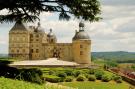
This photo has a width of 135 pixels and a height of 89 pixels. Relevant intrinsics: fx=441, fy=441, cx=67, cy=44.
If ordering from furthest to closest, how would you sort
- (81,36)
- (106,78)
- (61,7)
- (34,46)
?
(34,46)
(81,36)
(106,78)
(61,7)

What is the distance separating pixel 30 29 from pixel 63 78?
32.8 metres

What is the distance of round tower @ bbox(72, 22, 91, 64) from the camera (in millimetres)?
61156

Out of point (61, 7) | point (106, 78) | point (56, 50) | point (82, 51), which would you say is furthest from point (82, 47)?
point (61, 7)

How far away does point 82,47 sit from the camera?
6159 cm

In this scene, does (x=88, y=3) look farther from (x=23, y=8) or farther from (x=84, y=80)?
→ (x=84, y=80)

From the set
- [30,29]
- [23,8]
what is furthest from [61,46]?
[23,8]

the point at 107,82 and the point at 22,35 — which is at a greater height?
the point at 22,35

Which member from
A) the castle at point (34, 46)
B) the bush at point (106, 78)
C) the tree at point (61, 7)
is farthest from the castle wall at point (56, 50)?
the tree at point (61, 7)

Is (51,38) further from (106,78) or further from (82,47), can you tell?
(106,78)

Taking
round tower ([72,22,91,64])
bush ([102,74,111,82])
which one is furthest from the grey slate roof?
bush ([102,74,111,82])

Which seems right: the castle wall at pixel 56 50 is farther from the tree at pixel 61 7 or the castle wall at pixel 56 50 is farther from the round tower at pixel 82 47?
the tree at pixel 61 7

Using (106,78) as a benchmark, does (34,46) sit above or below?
above

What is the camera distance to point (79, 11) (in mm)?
20219

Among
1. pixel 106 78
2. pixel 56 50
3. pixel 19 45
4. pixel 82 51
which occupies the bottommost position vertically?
pixel 106 78
